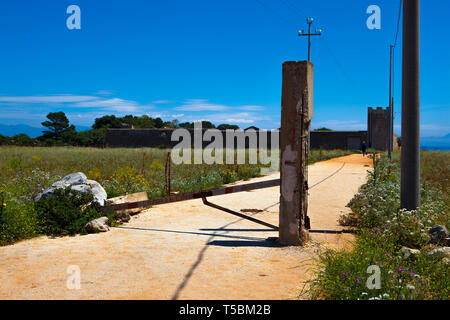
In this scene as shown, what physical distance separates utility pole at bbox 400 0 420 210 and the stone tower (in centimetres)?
4509

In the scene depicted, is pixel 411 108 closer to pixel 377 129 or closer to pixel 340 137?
pixel 340 137

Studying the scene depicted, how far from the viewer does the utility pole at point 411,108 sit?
20.3 feet

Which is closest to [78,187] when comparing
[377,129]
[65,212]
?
[65,212]

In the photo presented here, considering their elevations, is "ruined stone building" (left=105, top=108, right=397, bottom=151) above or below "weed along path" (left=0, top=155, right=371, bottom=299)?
above

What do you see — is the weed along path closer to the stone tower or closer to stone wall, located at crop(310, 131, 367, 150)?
stone wall, located at crop(310, 131, 367, 150)

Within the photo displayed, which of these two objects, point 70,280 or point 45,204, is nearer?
point 70,280

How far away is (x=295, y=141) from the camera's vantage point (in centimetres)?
536

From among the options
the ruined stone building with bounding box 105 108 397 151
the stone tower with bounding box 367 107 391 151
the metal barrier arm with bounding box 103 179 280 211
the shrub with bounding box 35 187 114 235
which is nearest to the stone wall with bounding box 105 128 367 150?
the ruined stone building with bounding box 105 108 397 151

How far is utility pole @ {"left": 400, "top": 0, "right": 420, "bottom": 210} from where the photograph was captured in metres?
6.19

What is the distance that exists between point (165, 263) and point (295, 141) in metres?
2.60
